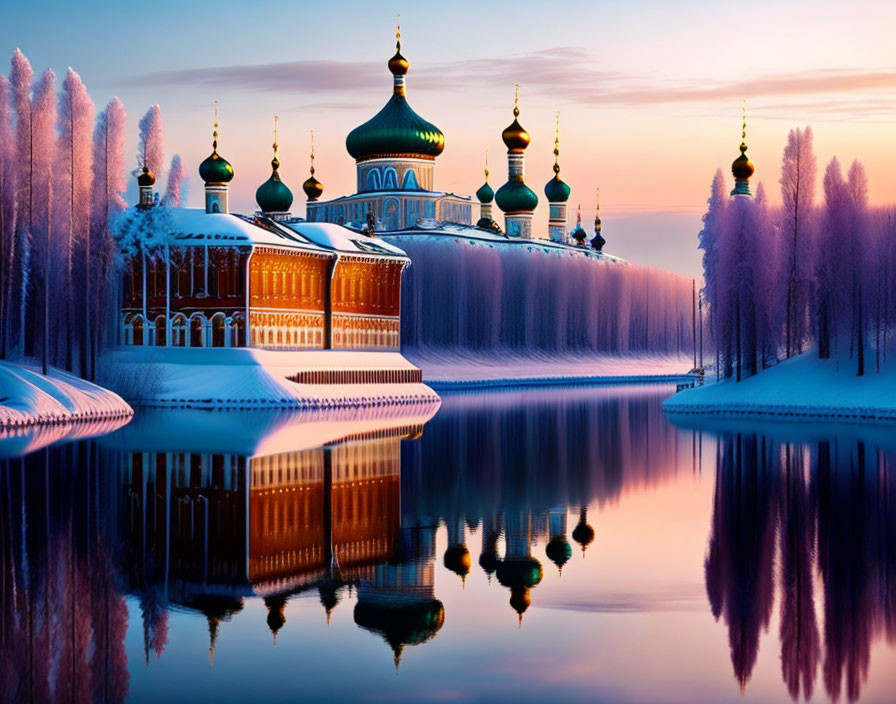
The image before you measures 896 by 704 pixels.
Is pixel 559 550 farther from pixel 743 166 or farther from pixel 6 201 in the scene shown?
pixel 743 166

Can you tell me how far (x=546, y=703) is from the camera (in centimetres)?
896

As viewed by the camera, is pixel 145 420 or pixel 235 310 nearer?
pixel 145 420

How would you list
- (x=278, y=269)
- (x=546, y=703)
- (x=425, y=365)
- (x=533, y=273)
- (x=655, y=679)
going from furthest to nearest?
(x=533, y=273), (x=425, y=365), (x=278, y=269), (x=655, y=679), (x=546, y=703)

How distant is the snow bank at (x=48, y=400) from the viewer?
34.0m

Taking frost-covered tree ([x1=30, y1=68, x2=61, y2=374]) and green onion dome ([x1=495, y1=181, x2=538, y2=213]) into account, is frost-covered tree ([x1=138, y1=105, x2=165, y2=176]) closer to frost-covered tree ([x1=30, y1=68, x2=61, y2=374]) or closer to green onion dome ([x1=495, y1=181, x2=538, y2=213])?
frost-covered tree ([x1=30, y1=68, x2=61, y2=374])

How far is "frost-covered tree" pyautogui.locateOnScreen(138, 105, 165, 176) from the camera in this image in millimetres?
51156

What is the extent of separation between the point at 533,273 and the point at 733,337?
39.8 metres

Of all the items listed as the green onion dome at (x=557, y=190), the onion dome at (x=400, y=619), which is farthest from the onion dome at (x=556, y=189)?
the onion dome at (x=400, y=619)

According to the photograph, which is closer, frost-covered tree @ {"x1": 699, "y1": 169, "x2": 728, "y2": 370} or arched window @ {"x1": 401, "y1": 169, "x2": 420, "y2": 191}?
frost-covered tree @ {"x1": 699, "y1": 169, "x2": 728, "y2": 370}

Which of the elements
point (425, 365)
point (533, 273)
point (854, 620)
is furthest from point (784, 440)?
point (533, 273)

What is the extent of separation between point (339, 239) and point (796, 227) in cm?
1888

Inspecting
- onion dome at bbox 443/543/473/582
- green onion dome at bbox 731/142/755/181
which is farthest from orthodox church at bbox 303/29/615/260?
onion dome at bbox 443/543/473/582

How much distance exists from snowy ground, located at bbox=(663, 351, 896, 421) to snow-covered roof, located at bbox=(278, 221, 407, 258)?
1638cm

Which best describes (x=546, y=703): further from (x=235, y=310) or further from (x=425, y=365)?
(x=425, y=365)
